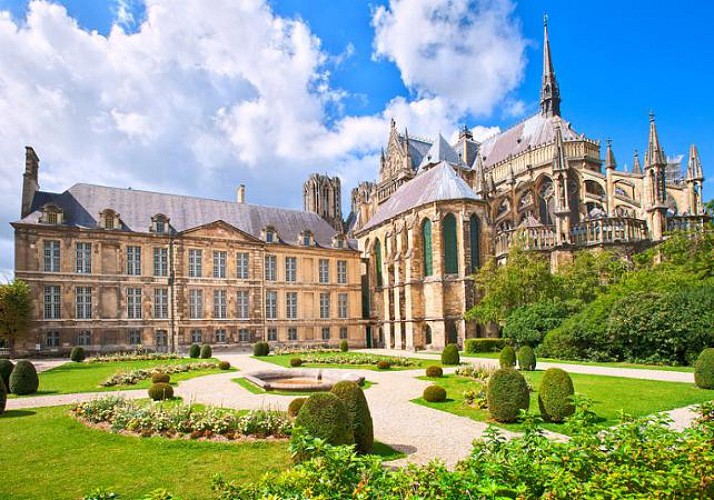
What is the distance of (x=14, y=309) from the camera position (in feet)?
98.8

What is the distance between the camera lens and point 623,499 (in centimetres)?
395

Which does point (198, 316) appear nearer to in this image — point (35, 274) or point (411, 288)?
point (35, 274)

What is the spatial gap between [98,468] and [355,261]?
3856 cm

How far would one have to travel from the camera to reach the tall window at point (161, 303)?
121ft

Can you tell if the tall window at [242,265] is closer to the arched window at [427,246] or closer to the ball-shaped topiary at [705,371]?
the arched window at [427,246]

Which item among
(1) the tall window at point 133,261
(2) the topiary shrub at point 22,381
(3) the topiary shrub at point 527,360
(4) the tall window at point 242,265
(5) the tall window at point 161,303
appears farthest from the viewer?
(4) the tall window at point 242,265

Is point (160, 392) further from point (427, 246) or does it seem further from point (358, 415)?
point (427, 246)

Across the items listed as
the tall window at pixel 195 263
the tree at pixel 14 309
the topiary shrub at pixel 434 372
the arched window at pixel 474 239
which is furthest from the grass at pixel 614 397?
the tree at pixel 14 309

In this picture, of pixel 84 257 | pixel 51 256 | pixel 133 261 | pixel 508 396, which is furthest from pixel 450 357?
pixel 51 256

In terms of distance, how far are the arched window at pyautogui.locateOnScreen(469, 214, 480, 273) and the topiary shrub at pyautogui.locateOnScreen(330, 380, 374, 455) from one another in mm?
31408

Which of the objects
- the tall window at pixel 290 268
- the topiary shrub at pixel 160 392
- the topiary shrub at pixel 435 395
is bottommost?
the topiary shrub at pixel 435 395

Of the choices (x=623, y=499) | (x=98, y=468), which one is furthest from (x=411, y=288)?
(x=623, y=499)

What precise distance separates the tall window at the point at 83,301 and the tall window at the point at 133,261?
3082 millimetres

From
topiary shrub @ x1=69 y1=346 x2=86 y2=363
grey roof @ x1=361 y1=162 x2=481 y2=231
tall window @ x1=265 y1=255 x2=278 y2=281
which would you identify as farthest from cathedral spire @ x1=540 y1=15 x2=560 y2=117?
topiary shrub @ x1=69 y1=346 x2=86 y2=363
